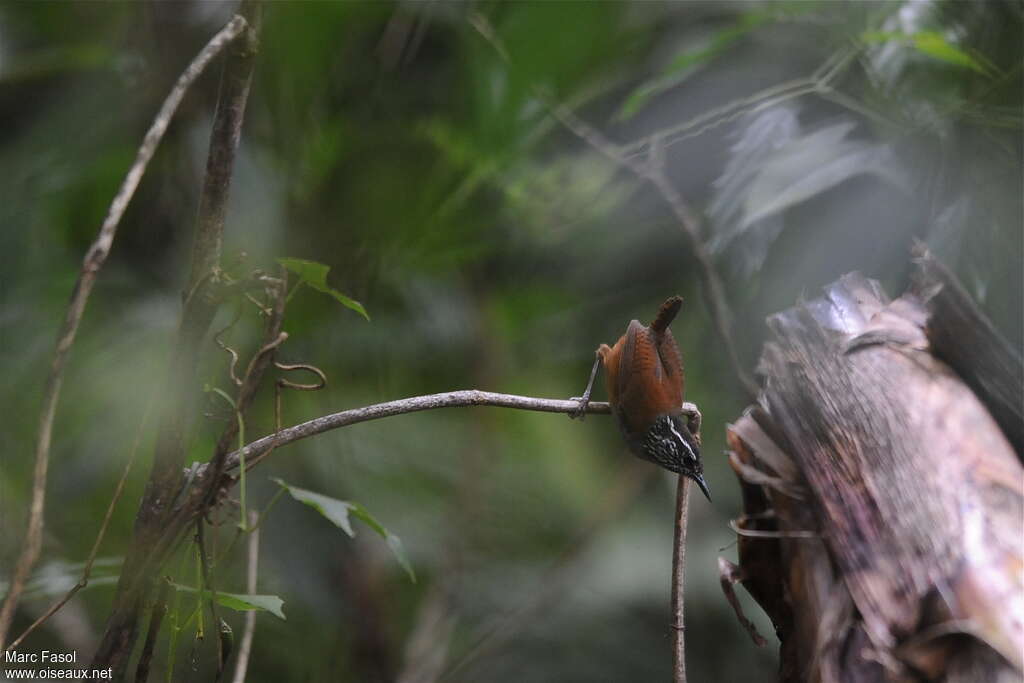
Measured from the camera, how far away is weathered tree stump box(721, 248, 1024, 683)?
1.00 m

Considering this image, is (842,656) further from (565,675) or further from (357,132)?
(565,675)

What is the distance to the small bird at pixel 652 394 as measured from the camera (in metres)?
1.35

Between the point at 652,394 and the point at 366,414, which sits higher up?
the point at 652,394

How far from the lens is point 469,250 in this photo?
1.93 m

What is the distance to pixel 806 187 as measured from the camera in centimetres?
186

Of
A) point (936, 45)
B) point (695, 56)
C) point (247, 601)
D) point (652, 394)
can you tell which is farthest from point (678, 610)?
point (936, 45)

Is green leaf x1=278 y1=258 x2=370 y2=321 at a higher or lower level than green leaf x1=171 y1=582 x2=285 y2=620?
higher

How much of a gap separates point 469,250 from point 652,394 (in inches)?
26.4

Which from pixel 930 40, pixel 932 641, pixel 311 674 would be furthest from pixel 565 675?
pixel 930 40

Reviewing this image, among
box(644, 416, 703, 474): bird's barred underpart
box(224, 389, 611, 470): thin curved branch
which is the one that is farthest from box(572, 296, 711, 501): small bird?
box(224, 389, 611, 470): thin curved branch

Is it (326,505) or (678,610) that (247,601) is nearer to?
(326,505)

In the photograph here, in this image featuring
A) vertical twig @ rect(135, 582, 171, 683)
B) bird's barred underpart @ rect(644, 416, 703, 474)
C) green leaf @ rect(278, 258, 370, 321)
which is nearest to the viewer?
green leaf @ rect(278, 258, 370, 321)

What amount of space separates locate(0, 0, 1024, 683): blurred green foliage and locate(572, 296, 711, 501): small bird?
7.7 inches

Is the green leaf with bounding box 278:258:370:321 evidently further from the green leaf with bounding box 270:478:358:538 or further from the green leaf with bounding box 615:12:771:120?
the green leaf with bounding box 615:12:771:120
